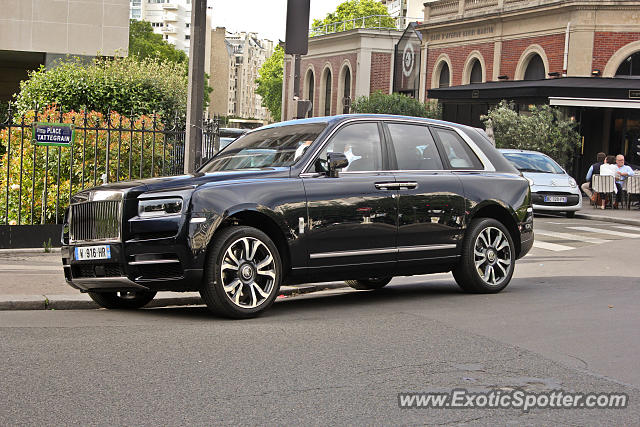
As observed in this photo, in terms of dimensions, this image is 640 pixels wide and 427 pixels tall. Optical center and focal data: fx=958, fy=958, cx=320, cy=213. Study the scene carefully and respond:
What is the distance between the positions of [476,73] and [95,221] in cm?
3745

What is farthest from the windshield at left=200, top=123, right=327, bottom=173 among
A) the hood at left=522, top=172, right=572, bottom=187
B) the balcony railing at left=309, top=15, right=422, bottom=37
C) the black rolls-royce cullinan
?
the balcony railing at left=309, top=15, right=422, bottom=37

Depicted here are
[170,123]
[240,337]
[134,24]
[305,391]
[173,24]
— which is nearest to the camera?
[305,391]

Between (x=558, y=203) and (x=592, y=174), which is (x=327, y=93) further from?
(x=558, y=203)

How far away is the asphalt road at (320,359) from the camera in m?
5.12

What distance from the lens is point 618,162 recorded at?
27.0 m

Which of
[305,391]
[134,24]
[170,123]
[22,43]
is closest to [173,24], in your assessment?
[134,24]

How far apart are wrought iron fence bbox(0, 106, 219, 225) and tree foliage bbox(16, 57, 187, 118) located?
141 cm

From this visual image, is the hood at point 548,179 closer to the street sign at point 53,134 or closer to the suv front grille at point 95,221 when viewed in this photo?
the street sign at point 53,134

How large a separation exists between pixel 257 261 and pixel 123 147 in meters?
7.19

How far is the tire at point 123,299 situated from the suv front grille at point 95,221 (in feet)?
2.43

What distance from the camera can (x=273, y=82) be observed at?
4252 inches

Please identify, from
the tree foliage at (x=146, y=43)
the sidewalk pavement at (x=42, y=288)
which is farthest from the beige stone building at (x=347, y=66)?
the sidewalk pavement at (x=42, y=288)

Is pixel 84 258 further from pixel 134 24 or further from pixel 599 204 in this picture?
pixel 134 24

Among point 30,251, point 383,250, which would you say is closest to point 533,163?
point 30,251
